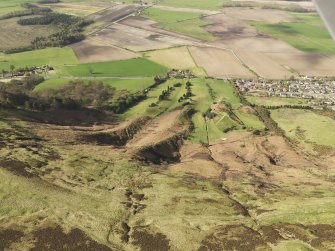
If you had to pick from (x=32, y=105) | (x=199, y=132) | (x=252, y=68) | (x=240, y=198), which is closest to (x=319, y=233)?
(x=240, y=198)

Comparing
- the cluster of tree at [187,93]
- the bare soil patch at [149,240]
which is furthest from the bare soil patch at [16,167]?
the cluster of tree at [187,93]

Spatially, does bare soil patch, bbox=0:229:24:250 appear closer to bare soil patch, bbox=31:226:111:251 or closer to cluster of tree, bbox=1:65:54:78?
bare soil patch, bbox=31:226:111:251

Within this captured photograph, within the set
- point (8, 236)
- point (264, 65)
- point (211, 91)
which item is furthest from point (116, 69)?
point (8, 236)

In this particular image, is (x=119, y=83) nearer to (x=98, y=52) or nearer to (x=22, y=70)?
(x=22, y=70)

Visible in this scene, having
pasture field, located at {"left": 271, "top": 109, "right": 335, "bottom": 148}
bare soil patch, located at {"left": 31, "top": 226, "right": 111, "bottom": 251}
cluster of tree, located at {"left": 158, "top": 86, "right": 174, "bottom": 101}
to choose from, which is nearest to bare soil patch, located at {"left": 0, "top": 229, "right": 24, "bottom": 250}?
bare soil patch, located at {"left": 31, "top": 226, "right": 111, "bottom": 251}

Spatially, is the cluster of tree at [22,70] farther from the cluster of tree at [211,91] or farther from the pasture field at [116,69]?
the cluster of tree at [211,91]

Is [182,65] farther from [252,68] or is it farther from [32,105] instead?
[32,105]

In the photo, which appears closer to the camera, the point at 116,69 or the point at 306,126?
the point at 306,126

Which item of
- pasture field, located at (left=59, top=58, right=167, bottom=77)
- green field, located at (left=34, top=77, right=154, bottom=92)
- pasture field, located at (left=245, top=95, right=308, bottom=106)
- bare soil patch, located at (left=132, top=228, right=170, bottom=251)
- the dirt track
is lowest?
the dirt track
